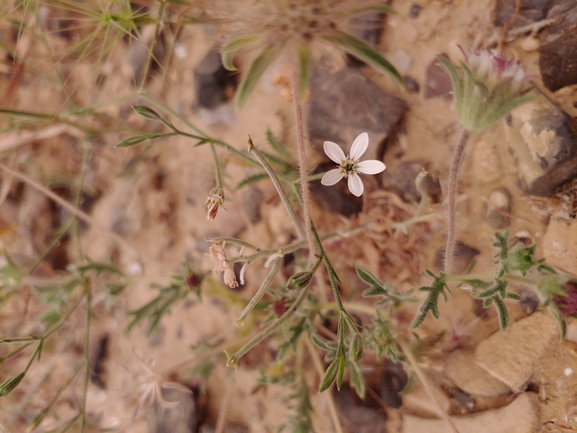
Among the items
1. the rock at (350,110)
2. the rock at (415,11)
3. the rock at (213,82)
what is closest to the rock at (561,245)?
the rock at (350,110)

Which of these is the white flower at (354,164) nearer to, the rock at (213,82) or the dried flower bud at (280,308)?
the dried flower bud at (280,308)

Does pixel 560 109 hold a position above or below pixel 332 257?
above

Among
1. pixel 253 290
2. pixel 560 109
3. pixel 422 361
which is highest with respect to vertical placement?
pixel 560 109

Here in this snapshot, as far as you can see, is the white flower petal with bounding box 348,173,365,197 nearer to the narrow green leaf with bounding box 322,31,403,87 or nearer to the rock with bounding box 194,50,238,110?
the narrow green leaf with bounding box 322,31,403,87

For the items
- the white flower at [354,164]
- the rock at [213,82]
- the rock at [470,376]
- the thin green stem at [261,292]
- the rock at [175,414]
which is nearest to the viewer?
the thin green stem at [261,292]

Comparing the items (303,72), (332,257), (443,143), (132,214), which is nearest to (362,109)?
(443,143)

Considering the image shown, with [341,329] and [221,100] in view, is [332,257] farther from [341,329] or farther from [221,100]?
[221,100]
